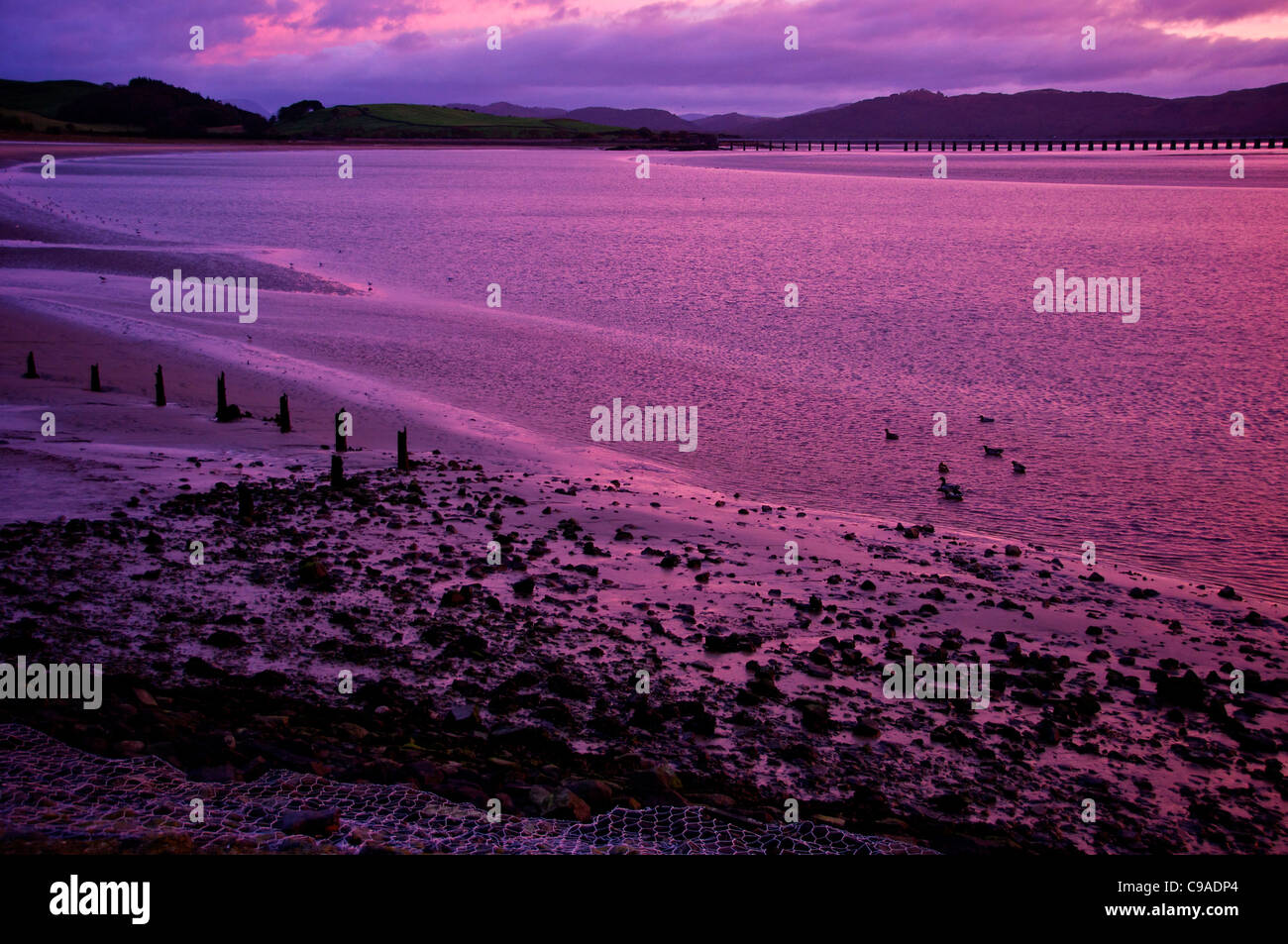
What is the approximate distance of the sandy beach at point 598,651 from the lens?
277 inches

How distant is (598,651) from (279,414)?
999 cm

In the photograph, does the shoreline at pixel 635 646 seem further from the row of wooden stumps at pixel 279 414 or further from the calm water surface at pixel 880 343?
the calm water surface at pixel 880 343

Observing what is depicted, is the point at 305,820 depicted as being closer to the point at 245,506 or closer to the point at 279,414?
the point at 245,506

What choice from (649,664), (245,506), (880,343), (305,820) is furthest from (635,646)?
(880,343)

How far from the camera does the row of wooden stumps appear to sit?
13523 mm

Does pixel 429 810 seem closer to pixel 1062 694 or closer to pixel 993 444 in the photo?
pixel 1062 694

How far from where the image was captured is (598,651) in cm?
922

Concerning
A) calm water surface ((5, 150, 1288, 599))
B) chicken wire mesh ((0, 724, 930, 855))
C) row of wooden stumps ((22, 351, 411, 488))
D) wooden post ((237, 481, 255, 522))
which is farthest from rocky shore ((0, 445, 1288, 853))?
calm water surface ((5, 150, 1288, 599))

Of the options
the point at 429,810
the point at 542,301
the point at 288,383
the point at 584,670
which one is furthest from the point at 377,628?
the point at 542,301

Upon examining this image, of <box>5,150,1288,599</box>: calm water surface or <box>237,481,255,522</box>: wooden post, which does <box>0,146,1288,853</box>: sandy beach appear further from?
<box>5,150,1288,599</box>: calm water surface

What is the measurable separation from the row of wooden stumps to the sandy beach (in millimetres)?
271

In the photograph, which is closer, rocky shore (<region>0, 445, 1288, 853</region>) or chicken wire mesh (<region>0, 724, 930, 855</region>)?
chicken wire mesh (<region>0, 724, 930, 855</region>)

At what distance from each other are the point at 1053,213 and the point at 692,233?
27.0 metres

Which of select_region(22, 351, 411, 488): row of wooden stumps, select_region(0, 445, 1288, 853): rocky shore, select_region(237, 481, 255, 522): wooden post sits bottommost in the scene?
select_region(0, 445, 1288, 853): rocky shore
